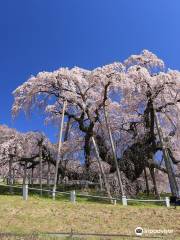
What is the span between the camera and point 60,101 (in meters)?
36.8

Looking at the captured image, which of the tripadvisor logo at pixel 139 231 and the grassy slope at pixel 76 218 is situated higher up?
the grassy slope at pixel 76 218

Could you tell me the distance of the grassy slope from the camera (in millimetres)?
16281

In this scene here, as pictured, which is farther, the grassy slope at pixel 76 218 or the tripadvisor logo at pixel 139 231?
the grassy slope at pixel 76 218

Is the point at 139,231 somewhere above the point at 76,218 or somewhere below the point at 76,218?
below

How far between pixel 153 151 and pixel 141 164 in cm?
156

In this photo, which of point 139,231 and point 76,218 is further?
point 76,218

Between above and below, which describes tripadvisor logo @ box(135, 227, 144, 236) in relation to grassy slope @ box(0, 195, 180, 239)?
below

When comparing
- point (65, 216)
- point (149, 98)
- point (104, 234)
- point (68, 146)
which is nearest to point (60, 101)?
point (68, 146)

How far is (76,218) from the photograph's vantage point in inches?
714

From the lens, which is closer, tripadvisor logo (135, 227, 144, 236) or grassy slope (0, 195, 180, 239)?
tripadvisor logo (135, 227, 144, 236)

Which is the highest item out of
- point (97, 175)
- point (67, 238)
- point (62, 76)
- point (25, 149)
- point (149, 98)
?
point (62, 76)

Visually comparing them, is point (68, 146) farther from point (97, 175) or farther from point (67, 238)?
point (67, 238)

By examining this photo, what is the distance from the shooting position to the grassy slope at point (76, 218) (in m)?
16.3

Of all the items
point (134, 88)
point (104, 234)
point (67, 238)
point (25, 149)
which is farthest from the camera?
point (25, 149)
